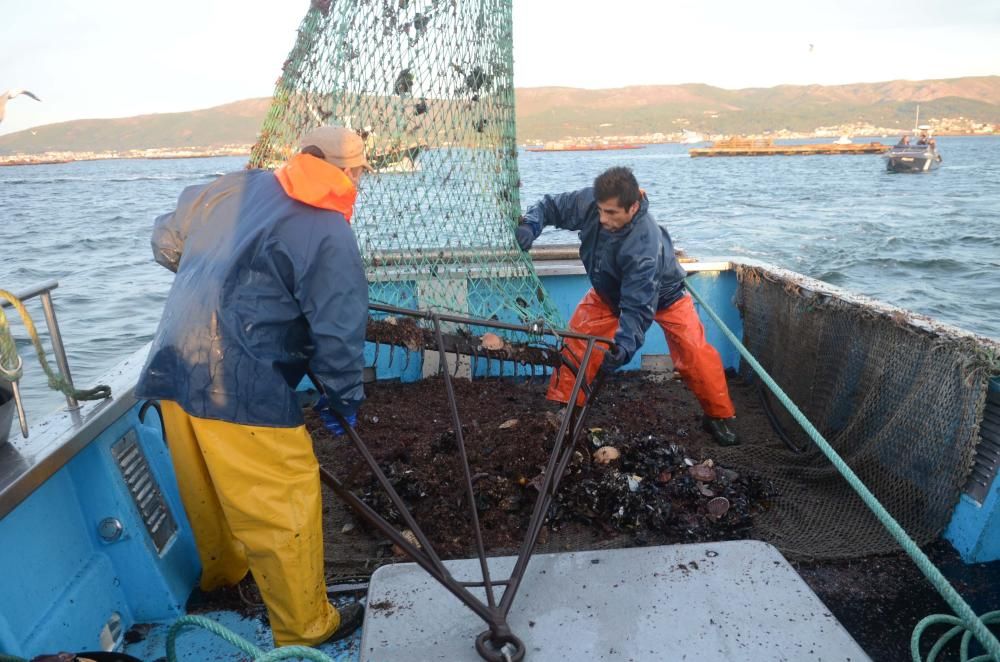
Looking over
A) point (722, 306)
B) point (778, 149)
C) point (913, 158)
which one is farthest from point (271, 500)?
point (778, 149)

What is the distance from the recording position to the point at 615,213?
3748 millimetres

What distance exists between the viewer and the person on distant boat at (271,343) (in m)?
2.08

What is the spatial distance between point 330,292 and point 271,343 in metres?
0.28

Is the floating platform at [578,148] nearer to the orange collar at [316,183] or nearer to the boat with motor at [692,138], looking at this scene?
the boat with motor at [692,138]

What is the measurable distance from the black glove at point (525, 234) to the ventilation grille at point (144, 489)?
7.87ft

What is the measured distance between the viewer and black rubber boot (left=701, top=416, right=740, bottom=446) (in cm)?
428

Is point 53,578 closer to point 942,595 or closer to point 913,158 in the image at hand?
point 942,595

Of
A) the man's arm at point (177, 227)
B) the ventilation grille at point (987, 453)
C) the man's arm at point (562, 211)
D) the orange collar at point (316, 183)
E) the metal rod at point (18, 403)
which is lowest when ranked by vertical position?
the ventilation grille at point (987, 453)

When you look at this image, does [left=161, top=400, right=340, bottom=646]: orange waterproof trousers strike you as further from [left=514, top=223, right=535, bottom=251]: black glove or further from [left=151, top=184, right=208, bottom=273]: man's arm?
[left=514, top=223, right=535, bottom=251]: black glove

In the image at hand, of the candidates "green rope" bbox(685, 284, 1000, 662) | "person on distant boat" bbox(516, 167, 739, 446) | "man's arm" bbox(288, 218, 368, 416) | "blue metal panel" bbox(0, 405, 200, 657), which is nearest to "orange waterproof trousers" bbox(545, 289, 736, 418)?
"person on distant boat" bbox(516, 167, 739, 446)

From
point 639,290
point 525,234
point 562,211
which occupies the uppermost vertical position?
point 562,211

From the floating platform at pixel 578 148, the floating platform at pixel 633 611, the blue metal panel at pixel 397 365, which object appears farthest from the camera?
the floating platform at pixel 578 148

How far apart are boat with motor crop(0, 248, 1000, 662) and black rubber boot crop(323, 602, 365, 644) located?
1.3 inches

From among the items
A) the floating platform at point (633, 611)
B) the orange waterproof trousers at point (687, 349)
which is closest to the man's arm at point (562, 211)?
the orange waterproof trousers at point (687, 349)
